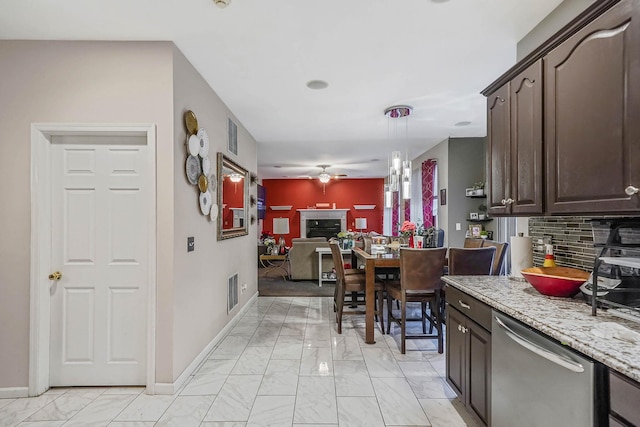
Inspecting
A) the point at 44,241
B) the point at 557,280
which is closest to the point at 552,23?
the point at 557,280

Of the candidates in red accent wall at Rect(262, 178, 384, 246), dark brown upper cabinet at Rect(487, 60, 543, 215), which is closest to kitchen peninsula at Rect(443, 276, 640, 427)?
dark brown upper cabinet at Rect(487, 60, 543, 215)

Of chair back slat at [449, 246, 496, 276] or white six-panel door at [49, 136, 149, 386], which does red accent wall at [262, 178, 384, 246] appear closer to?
chair back slat at [449, 246, 496, 276]

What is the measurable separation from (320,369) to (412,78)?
2934mm

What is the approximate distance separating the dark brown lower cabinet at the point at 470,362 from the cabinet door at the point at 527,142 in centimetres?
72

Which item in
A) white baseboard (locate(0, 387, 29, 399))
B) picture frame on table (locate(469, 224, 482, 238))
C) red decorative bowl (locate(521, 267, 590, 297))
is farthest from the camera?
picture frame on table (locate(469, 224, 482, 238))

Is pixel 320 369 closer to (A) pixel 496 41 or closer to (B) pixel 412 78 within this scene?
(B) pixel 412 78

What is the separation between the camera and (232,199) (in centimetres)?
413

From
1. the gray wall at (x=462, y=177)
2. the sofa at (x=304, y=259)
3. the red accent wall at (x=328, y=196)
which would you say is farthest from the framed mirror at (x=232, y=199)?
the red accent wall at (x=328, y=196)

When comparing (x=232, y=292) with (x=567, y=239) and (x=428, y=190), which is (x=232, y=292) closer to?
(x=567, y=239)

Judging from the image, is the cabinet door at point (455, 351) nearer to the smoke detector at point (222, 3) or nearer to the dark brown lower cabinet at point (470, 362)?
the dark brown lower cabinet at point (470, 362)

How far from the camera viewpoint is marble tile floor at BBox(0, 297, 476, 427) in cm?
214

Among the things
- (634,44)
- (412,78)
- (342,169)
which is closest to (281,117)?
(412,78)

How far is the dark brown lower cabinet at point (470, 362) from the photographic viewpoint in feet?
5.82

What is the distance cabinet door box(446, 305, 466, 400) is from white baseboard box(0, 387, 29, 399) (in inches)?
125
